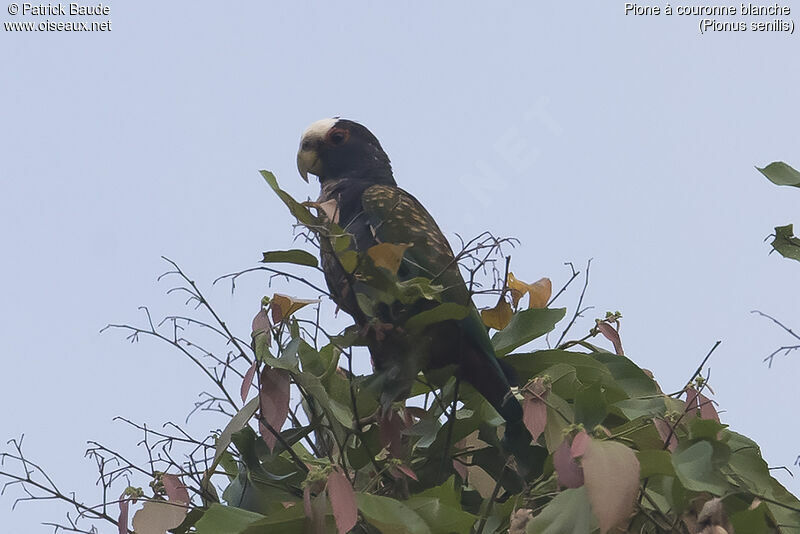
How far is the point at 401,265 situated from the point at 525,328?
12.8 inches

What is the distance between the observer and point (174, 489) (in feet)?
5.55

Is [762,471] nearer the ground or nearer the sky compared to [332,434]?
nearer the ground

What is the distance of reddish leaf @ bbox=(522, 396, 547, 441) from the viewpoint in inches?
61.2

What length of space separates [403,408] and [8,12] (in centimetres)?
280

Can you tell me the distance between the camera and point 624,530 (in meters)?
1.52

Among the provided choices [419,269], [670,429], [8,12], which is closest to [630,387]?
[670,429]

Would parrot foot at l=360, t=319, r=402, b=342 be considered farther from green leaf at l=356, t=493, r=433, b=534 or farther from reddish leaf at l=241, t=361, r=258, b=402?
green leaf at l=356, t=493, r=433, b=534

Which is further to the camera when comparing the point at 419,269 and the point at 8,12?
the point at 8,12

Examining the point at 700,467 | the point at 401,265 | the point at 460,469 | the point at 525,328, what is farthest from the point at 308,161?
the point at 700,467

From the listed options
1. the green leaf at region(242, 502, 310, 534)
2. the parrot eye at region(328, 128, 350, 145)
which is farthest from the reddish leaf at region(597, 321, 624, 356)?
the parrot eye at region(328, 128, 350, 145)

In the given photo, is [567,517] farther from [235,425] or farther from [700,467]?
[235,425]

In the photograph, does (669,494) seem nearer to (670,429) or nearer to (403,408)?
(670,429)

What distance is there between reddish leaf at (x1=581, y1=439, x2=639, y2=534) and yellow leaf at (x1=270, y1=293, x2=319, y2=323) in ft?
1.82

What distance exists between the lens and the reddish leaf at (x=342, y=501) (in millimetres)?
1403
